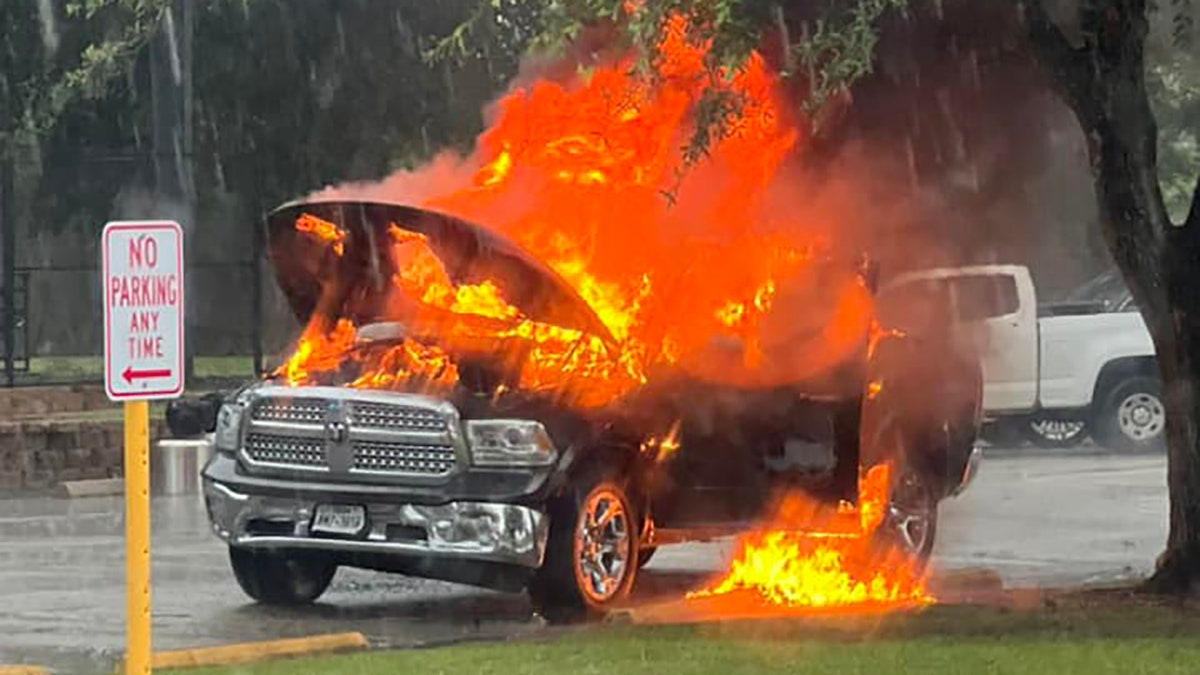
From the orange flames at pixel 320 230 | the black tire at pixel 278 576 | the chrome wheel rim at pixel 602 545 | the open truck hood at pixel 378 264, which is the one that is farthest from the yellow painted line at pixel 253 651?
the orange flames at pixel 320 230

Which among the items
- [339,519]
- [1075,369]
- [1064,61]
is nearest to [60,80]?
[1075,369]

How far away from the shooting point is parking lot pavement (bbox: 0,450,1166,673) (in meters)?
11.0

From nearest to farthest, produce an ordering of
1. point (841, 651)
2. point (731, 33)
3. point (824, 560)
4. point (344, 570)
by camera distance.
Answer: point (841, 651) < point (731, 33) < point (824, 560) < point (344, 570)

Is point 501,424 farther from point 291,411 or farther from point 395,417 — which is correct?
point 291,411

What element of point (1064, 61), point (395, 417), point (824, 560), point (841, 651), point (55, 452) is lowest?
point (55, 452)

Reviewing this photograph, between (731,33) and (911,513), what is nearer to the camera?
(731,33)

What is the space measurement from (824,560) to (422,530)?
2673mm

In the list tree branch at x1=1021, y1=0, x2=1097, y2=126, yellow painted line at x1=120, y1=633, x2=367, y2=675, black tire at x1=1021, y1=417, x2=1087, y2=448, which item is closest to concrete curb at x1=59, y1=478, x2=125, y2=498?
yellow painted line at x1=120, y1=633, x2=367, y2=675

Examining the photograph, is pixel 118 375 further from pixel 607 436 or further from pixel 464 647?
pixel 607 436

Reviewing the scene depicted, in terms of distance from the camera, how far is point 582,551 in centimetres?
1109

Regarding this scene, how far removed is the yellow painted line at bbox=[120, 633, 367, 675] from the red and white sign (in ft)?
9.54

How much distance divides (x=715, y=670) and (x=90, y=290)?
973 inches

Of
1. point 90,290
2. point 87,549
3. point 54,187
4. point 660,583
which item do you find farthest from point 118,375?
point 90,290

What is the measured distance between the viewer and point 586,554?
11.1 metres
